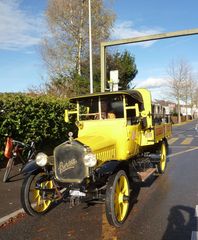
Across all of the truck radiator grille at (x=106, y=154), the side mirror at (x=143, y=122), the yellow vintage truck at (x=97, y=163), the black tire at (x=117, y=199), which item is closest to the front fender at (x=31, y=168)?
the yellow vintage truck at (x=97, y=163)

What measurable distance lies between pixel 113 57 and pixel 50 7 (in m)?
7.05

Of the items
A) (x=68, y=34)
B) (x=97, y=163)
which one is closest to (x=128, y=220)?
(x=97, y=163)

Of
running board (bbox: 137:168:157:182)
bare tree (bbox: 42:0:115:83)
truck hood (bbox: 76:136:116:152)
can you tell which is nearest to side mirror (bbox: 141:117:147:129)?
running board (bbox: 137:168:157:182)

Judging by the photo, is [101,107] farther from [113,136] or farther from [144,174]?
[144,174]

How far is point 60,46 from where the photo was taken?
3114 cm

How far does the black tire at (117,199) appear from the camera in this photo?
18.1ft

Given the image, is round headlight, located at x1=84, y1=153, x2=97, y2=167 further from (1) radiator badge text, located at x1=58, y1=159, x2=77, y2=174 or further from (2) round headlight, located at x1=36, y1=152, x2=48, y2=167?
(2) round headlight, located at x1=36, y1=152, x2=48, y2=167

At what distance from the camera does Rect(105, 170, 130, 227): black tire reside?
5523 mm

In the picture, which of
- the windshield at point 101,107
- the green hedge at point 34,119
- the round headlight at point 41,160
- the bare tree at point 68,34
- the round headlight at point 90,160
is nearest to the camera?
the round headlight at point 90,160

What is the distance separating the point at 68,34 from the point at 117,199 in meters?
26.9

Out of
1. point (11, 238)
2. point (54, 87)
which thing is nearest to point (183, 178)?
point (11, 238)

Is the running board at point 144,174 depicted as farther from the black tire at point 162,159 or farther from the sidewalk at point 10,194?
the sidewalk at point 10,194

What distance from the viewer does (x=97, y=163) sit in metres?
6.00

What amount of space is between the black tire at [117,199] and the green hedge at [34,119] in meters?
4.92
